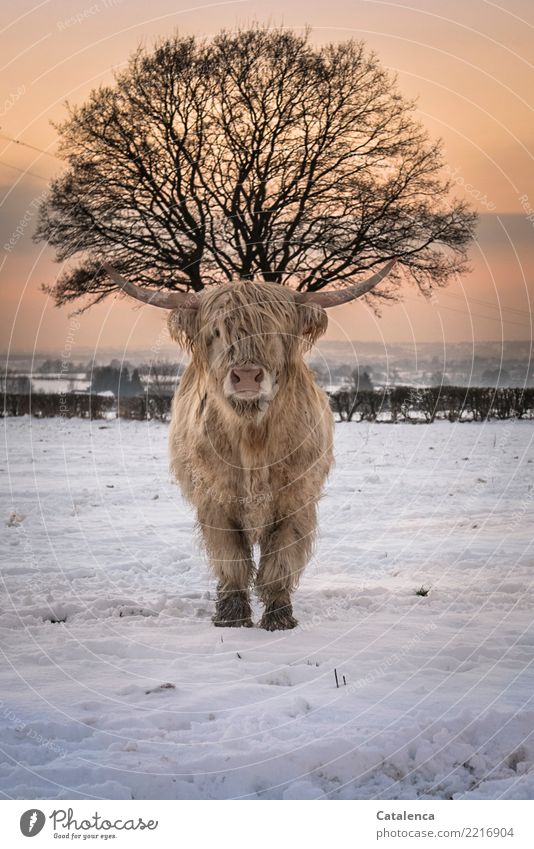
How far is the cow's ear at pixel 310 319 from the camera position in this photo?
5.25 m

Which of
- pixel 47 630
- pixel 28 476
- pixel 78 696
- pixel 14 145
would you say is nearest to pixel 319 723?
pixel 78 696

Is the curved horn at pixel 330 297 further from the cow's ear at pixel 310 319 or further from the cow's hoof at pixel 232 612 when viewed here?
the cow's hoof at pixel 232 612

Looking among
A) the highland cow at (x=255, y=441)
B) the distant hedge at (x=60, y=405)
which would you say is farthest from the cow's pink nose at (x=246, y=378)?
the distant hedge at (x=60, y=405)

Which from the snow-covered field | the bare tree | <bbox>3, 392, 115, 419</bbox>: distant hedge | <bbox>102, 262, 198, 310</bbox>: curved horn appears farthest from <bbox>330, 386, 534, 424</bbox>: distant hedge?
<bbox>102, 262, 198, 310</bbox>: curved horn

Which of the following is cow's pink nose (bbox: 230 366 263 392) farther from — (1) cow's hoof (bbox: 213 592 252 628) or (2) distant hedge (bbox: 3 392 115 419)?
(2) distant hedge (bbox: 3 392 115 419)

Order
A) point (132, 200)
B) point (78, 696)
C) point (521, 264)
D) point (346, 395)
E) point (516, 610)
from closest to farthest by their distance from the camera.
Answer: point (78, 696), point (516, 610), point (521, 264), point (132, 200), point (346, 395)

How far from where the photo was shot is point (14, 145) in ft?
18.3

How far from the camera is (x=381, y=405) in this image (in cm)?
1714

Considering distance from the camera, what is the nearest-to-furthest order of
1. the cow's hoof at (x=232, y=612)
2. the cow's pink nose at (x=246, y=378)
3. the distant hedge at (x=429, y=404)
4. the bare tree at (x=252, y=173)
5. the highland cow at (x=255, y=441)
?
1. the cow's pink nose at (x=246, y=378)
2. the highland cow at (x=255, y=441)
3. the cow's hoof at (x=232, y=612)
4. the bare tree at (x=252, y=173)
5. the distant hedge at (x=429, y=404)

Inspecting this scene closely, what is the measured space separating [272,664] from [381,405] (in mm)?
13137

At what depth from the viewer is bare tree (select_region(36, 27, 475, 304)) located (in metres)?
9.29

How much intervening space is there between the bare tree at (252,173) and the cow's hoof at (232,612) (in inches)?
199

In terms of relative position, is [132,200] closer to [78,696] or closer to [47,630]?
Answer: [47,630]

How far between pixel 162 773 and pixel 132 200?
804 centimetres
